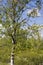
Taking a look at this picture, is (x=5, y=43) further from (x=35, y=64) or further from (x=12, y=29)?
(x=35, y=64)

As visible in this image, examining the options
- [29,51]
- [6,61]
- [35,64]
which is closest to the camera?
[29,51]

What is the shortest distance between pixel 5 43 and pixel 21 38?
0.82 meters

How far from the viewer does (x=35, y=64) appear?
1325cm

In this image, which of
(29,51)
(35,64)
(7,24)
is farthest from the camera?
(35,64)

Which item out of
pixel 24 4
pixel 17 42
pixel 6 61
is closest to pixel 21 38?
pixel 17 42

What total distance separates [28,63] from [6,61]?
1.57 m

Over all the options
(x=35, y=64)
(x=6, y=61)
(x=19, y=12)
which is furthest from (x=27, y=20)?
(x=35, y=64)

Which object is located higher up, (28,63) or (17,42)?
(17,42)

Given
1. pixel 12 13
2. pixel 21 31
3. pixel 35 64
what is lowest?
pixel 35 64

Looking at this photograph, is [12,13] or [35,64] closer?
[12,13]

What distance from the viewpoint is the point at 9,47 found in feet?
30.8

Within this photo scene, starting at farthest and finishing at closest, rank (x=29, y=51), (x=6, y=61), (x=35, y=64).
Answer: (x=35, y=64) < (x=6, y=61) < (x=29, y=51)

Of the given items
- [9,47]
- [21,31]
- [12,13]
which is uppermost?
[12,13]

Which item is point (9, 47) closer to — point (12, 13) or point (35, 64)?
point (12, 13)
